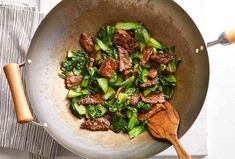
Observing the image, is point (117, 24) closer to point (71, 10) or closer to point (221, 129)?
point (71, 10)

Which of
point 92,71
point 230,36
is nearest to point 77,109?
point 92,71

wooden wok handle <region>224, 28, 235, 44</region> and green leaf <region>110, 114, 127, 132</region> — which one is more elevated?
wooden wok handle <region>224, 28, 235, 44</region>

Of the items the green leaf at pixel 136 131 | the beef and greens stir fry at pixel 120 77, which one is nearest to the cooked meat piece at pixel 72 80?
the beef and greens stir fry at pixel 120 77

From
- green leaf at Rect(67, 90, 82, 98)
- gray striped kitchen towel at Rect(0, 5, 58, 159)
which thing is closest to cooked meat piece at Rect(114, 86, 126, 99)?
green leaf at Rect(67, 90, 82, 98)

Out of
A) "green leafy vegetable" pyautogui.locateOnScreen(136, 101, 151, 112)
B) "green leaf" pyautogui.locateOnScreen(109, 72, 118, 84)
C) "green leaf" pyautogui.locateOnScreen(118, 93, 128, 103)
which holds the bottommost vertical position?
"green leafy vegetable" pyautogui.locateOnScreen(136, 101, 151, 112)

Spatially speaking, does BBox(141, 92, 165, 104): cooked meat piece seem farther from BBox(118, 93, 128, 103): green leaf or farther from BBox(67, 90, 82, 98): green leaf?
BBox(67, 90, 82, 98): green leaf

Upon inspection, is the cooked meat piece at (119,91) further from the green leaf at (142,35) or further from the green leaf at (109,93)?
the green leaf at (142,35)

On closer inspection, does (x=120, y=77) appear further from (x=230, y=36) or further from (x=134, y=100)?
(x=230, y=36)

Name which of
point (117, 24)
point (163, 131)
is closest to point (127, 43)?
point (117, 24)
